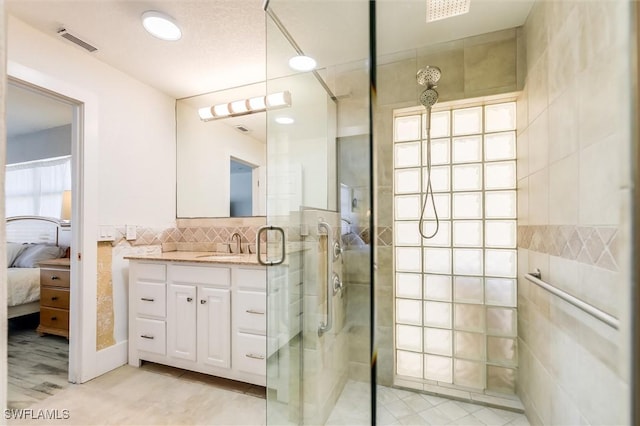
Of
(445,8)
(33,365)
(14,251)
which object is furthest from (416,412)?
(14,251)

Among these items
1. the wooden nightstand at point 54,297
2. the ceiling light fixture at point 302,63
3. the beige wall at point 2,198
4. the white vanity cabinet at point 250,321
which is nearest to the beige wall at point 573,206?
the beige wall at point 2,198

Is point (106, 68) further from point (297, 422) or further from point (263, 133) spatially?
point (297, 422)

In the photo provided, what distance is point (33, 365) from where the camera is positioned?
2076mm

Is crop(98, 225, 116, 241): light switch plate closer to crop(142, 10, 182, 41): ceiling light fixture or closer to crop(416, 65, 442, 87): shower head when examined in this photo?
crop(142, 10, 182, 41): ceiling light fixture

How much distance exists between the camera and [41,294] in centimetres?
264

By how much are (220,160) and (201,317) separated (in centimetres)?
146

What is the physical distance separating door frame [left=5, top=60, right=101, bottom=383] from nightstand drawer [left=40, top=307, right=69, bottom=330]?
0.90 metres

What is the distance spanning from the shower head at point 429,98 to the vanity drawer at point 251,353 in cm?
191

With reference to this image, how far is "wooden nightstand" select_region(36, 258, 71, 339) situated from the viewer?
254 centimetres

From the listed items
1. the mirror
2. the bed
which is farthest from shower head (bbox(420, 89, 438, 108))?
the bed

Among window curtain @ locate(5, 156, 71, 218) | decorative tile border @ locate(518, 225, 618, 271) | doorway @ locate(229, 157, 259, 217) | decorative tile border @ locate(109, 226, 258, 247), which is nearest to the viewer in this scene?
decorative tile border @ locate(518, 225, 618, 271)

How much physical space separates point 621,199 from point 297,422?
1599 mm

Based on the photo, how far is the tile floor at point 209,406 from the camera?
1521mm

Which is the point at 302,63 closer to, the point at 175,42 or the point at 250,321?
the point at 175,42
